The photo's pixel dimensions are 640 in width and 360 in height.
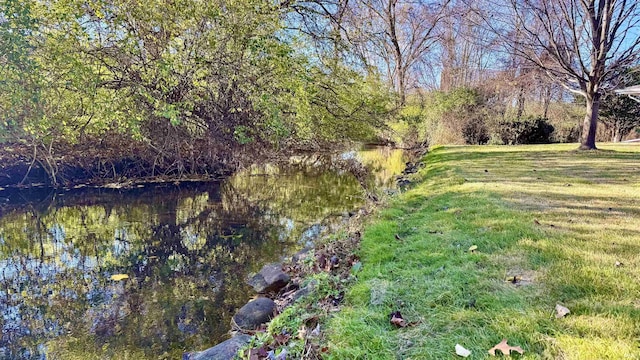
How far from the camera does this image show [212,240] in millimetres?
6105

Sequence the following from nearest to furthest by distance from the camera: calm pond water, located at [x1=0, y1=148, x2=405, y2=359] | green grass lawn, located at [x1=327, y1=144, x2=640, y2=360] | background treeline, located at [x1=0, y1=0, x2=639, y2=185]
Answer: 1. green grass lawn, located at [x1=327, y1=144, x2=640, y2=360]
2. calm pond water, located at [x1=0, y1=148, x2=405, y2=359]
3. background treeline, located at [x1=0, y1=0, x2=639, y2=185]

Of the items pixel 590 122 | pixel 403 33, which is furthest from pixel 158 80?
pixel 403 33

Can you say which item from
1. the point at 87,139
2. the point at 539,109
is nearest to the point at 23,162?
the point at 87,139

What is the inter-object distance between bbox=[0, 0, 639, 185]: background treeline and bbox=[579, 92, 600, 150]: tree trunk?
10cm

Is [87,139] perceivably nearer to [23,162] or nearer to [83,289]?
[23,162]

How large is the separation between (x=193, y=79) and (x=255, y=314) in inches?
271

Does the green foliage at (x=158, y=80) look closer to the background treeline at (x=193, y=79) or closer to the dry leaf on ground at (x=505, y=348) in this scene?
the background treeline at (x=193, y=79)

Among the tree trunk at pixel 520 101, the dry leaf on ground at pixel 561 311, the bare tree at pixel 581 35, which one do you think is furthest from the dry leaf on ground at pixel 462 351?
the tree trunk at pixel 520 101

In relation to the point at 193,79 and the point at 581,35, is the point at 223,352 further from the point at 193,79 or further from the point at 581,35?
the point at 581,35

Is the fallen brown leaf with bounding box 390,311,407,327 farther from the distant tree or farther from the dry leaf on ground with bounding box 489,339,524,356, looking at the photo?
the distant tree

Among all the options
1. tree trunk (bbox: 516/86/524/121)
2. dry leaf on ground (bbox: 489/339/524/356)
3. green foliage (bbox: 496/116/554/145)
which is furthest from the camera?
tree trunk (bbox: 516/86/524/121)

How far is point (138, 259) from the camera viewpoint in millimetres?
5258

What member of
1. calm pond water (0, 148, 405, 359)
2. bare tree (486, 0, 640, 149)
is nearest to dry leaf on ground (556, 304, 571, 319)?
calm pond water (0, 148, 405, 359)

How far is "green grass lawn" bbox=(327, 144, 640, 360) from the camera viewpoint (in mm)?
2055
